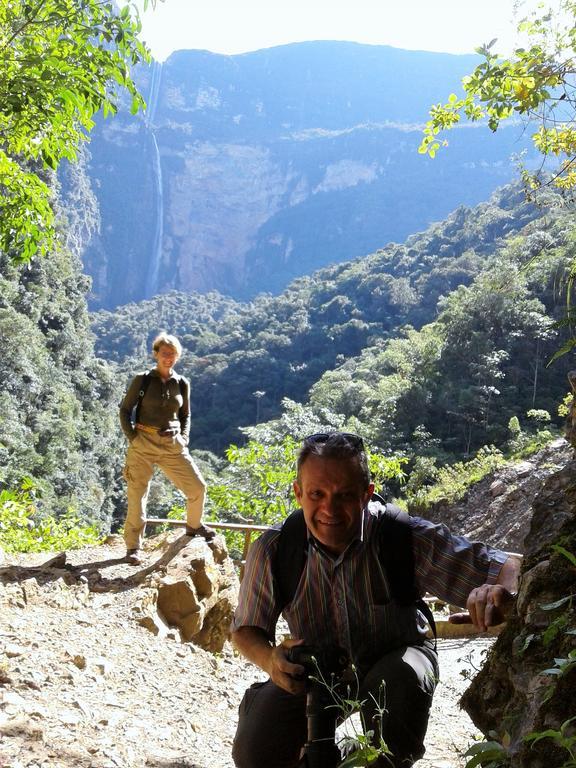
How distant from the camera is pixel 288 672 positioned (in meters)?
1.67

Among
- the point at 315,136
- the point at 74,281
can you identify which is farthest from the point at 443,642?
the point at 315,136

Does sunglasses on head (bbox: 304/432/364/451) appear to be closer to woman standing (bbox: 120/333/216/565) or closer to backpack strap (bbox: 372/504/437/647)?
backpack strap (bbox: 372/504/437/647)

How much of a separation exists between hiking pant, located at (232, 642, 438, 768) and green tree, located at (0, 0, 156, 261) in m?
2.45

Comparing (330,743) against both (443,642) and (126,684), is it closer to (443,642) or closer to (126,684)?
(126,684)

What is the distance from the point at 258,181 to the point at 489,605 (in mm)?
151838

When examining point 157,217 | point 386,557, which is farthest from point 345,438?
point 157,217

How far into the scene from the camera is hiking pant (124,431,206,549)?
5.13 m

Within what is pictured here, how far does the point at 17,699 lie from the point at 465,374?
26844mm

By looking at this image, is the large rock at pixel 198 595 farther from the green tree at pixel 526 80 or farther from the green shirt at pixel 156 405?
the green tree at pixel 526 80

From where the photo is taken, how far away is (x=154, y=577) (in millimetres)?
4812

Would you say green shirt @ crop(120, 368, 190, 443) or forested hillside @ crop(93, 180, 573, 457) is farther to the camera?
forested hillside @ crop(93, 180, 573, 457)

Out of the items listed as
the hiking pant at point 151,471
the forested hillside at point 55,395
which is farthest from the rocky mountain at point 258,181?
the hiking pant at point 151,471

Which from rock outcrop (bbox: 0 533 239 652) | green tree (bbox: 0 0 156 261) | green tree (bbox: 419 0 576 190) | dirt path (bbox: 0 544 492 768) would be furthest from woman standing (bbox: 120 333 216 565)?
green tree (bbox: 419 0 576 190)

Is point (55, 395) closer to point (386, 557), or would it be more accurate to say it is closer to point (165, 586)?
point (165, 586)
